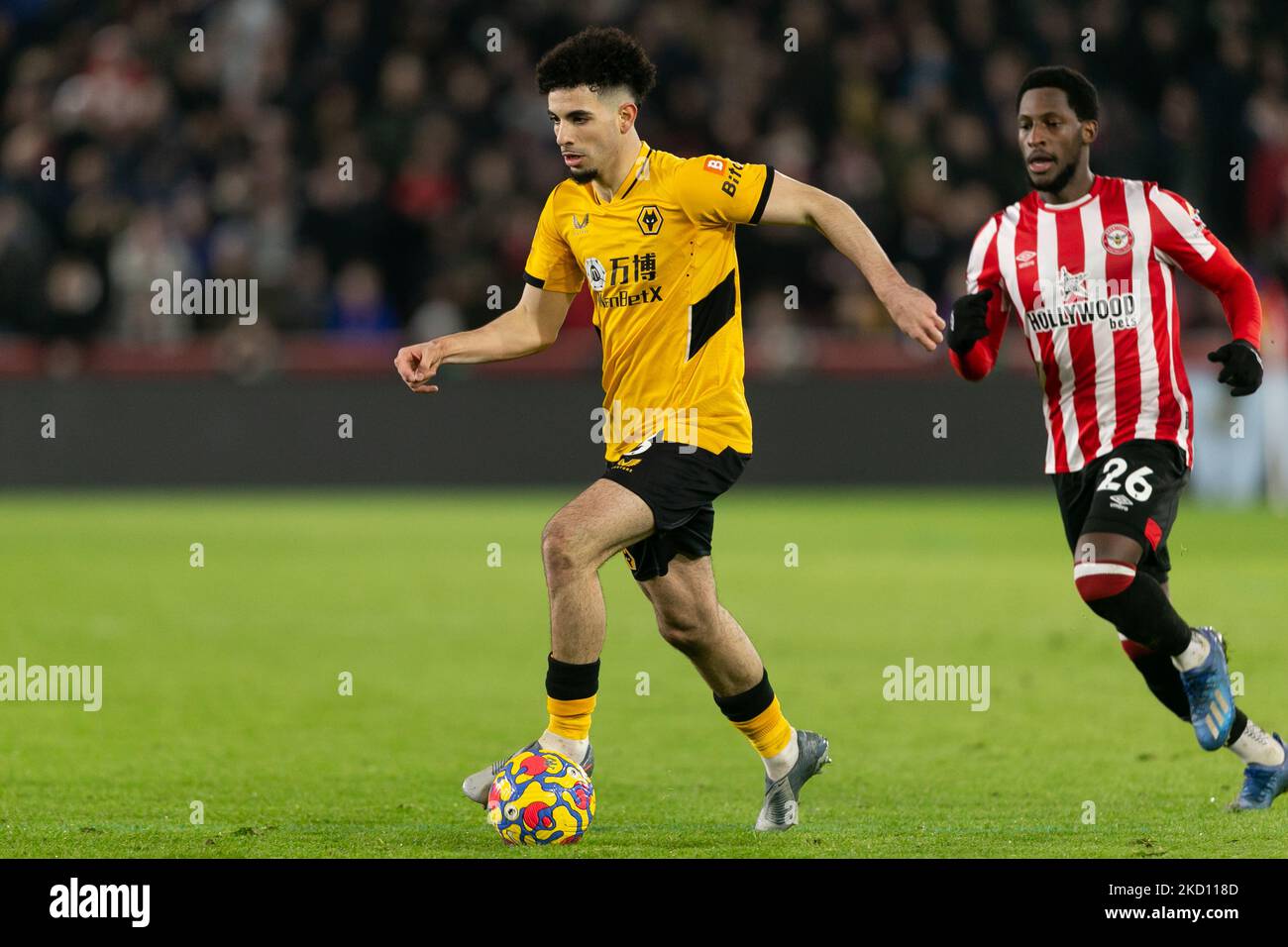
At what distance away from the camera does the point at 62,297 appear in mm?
19047

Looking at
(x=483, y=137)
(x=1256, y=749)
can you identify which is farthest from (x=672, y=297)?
(x=483, y=137)

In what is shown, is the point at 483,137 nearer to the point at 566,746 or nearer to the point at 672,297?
the point at 672,297

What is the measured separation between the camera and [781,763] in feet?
20.9

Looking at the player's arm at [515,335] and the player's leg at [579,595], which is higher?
the player's arm at [515,335]

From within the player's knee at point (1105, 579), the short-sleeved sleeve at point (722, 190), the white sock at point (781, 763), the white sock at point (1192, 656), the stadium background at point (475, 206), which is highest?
the stadium background at point (475, 206)

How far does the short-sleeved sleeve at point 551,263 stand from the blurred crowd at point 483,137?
1219cm

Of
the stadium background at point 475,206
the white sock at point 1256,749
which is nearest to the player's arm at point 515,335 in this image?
the white sock at point 1256,749

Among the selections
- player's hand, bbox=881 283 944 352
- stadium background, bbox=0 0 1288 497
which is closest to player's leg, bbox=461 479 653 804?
player's hand, bbox=881 283 944 352

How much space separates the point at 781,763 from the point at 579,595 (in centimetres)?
91

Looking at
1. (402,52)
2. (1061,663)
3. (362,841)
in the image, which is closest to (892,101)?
(402,52)

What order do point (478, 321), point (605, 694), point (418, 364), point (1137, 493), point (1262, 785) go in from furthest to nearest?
point (478, 321) → point (605, 694) → point (1262, 785) → point (1137, 493) → point (418, 364)

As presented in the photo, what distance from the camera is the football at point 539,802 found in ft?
19.2

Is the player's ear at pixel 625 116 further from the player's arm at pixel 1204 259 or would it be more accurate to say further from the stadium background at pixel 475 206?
the stadium background at pixel 475 206

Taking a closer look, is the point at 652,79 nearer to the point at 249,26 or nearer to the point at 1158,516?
the point at 1158,516
